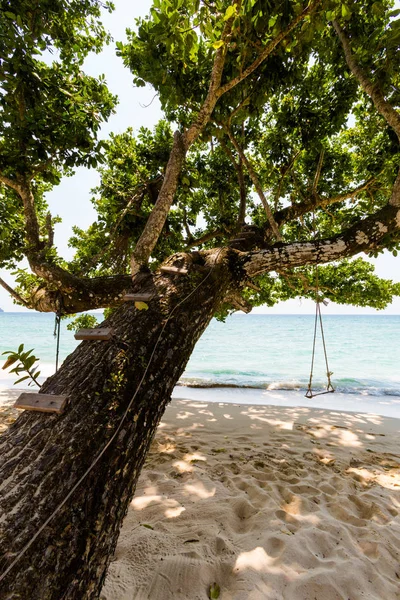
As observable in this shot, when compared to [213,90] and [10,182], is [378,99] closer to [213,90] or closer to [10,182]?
[213,90]

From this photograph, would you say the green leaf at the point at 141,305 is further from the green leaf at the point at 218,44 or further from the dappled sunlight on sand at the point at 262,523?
the green leaf at the point at 218,44

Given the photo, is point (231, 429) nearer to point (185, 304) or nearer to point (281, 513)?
point (281, 513)

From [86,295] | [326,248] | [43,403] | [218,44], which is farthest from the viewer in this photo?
[86,295]

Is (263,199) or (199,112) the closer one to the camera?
(199,112)

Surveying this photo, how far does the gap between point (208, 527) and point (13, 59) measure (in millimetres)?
4141

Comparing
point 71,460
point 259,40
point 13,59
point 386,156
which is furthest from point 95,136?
point 386,156

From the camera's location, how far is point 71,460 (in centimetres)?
109

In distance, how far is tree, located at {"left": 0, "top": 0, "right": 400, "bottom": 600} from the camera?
1.05 metres

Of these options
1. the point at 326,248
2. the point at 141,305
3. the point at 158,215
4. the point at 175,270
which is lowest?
the point at 141,305

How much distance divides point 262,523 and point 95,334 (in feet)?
6.30

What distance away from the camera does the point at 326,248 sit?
9.14ft

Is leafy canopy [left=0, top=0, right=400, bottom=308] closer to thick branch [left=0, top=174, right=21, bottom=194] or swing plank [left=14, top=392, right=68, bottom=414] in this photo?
thick branch [left=0, top=174, right=21, bottom=194]

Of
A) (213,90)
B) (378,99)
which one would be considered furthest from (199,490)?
(378,99)

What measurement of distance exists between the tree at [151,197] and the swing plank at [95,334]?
8 centimetres
